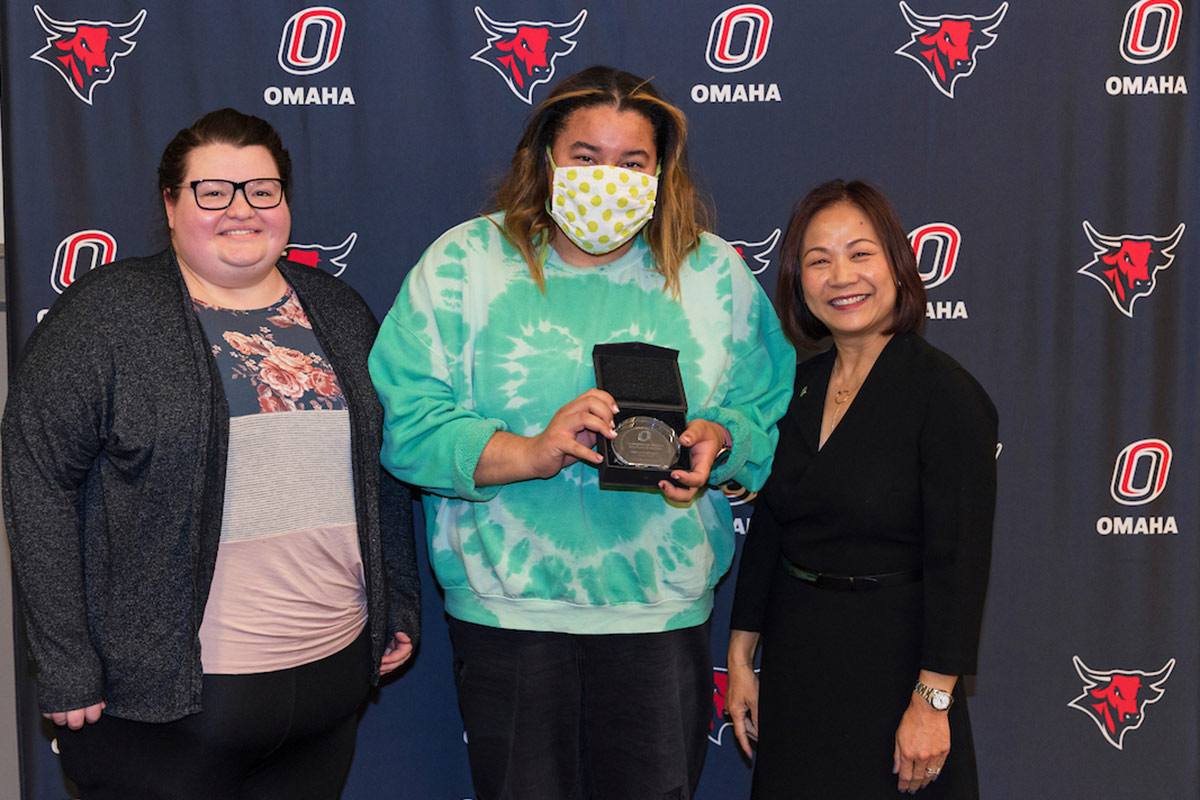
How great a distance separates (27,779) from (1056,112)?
3.09m

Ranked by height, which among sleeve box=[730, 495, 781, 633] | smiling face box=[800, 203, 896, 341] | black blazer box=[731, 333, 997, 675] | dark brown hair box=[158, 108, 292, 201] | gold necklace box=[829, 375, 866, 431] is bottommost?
sleeve box=[730, 495, 781, 633]

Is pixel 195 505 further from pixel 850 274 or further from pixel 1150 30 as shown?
pixel 1150 30

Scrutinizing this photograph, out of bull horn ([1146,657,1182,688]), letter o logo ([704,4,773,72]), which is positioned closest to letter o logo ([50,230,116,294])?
letter o logo ([704,4,773,72])

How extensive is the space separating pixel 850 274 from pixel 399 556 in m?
0.99

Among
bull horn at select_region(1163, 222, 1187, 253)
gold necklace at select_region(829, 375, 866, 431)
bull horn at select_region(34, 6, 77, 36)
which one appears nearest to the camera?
gold necklace at select_region(829, 375, 866, 431)

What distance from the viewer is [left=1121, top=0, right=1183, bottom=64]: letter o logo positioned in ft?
7.87

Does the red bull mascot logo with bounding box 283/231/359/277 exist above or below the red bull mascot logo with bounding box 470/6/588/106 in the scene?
below

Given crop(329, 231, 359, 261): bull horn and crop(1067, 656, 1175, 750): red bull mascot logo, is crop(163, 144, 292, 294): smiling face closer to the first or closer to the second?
crop(329, 231, 359, 261): bull horn

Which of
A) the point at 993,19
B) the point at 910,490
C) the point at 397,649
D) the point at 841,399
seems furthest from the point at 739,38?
the point at 397,649

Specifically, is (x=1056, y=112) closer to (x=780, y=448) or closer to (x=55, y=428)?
(x=780, y=448)

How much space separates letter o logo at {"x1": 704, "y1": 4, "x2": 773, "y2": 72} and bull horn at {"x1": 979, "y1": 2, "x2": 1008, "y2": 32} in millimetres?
539

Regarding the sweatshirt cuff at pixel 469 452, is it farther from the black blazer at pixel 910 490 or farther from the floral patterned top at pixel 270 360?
the black blazer at pixel 910 490

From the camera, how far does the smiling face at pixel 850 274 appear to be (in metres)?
1.72

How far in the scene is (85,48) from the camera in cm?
232
